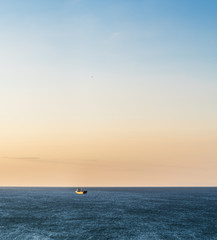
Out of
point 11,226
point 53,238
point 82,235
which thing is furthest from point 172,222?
point 11,226

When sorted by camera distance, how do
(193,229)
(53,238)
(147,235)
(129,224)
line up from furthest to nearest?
(129,224)
(193,229)
(147,235)
(53,238)

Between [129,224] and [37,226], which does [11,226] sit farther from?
[129,224]

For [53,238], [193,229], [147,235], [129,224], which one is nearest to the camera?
[53,238]

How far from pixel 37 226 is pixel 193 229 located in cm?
3800

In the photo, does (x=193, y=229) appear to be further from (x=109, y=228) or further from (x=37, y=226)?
(x=37, y=226)

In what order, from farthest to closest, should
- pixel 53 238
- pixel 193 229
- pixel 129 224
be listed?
pixel 129 224, pixel 193 229, pixel 53 238

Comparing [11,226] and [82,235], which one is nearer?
[82,235]

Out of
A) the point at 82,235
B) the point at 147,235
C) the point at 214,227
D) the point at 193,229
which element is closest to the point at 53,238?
the point at 82,235

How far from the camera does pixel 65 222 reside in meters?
71.8

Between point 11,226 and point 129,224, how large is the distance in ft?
97.6

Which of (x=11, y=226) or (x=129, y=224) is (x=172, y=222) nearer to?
(x=129, y=224)

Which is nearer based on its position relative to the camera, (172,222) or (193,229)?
(193,229)

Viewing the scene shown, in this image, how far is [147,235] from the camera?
57281 mm

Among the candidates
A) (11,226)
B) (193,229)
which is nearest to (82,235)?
(11,226)
